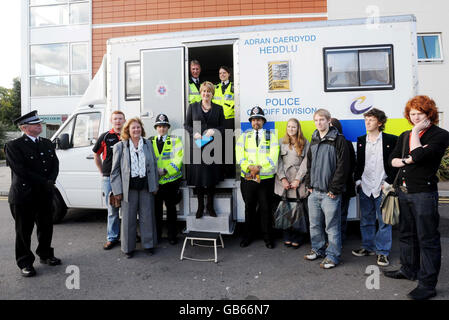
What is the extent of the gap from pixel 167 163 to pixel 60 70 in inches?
501

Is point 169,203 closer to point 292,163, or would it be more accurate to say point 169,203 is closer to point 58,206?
point 292,163

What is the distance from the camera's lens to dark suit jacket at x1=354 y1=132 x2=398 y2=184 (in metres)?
3.41

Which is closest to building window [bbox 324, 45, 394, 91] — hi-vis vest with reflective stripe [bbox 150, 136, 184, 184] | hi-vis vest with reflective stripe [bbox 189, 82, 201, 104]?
hi-vis vest with reflective stripe [bbox 189, 82, 201, 104]

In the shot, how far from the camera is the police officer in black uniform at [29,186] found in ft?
11.0

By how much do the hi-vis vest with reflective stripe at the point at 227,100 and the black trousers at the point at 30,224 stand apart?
2.79 m

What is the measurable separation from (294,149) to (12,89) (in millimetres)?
33199

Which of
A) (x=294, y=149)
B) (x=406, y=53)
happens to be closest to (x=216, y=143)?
(x=294, y=149)

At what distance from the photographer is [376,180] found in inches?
138

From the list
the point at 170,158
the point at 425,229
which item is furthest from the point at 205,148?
the point at 425,229

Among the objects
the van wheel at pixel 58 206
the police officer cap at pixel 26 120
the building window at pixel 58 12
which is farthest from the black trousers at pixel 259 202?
the building window at pixel 58 12

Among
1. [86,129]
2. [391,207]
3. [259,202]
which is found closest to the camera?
[391,207]

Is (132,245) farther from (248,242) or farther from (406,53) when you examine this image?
(406,53)

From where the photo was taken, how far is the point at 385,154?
3.46 metres

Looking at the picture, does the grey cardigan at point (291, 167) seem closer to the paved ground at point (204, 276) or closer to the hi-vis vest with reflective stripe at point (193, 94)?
the paved ground at point (204, 276)
